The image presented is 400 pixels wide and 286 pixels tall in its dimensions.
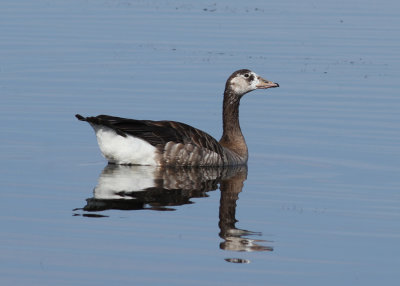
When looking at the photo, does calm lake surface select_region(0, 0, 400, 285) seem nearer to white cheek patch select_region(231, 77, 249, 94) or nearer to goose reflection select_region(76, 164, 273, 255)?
goose reflection select_region(76, 164, 273, 255)

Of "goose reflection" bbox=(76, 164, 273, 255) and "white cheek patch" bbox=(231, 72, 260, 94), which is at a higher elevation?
"white cheek patch" bbox=(231, 72, 260, 94)

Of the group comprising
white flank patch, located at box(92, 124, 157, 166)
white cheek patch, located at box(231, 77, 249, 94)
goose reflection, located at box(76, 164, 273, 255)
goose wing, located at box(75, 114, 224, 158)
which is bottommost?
goose reflection, located at box(76, 164, 273, 255)

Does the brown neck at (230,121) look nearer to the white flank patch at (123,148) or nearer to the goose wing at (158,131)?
the goose wing at (158,131)

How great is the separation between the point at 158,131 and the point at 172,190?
2.15m

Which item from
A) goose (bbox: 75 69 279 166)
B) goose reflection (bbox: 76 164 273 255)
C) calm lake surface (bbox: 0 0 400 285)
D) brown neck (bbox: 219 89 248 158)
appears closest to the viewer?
calm lake surface (bbox: 0 0 400 285)

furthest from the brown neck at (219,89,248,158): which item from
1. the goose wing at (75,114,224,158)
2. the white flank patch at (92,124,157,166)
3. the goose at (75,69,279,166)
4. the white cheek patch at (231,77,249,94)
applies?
the white flank patch at (92,124,157,166)

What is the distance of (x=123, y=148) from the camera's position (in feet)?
55.1

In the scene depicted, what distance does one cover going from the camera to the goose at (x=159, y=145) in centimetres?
1659

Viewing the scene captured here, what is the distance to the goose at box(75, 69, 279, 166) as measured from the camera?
54.4 feet

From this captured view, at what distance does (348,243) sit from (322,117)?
930cm

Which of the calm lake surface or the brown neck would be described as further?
the brown neck

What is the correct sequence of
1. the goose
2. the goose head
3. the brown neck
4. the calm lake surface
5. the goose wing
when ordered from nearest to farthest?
the calm lake surface
the goose wing
the goose
the brown neck
the goose head

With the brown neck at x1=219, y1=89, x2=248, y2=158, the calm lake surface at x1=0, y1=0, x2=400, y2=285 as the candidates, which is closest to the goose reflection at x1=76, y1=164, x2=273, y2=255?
the calm lake surface at x1=0, y1=0, x2=400, y2=285

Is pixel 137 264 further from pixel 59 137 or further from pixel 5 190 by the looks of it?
pixel 59 137
